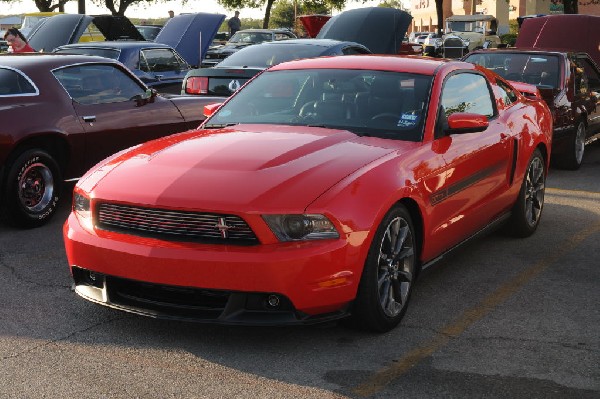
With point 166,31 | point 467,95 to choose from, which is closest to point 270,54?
point 166,31

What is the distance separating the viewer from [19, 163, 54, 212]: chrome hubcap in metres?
7.80

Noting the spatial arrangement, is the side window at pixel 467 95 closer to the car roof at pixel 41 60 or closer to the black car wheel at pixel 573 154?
the car roof at pixel 41 60

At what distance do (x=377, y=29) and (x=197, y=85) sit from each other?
6225 millimetres

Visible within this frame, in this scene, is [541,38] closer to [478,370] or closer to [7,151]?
[7,151]

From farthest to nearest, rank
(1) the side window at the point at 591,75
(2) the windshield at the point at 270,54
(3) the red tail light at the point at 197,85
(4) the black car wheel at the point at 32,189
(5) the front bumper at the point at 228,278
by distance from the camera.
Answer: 1. (2) the windshield at the point at 270,54
2. (1) the side window at the point at 591,75
3. (3) the red tail light at the point at 197,85
4. (4) the black car wheel at the point at 32,189
5. (5) the front bumper at the point at 228,278

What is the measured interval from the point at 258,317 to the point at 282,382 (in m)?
0.39

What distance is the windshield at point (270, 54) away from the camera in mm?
12750

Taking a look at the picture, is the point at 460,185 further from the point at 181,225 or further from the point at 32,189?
the point at 32,189

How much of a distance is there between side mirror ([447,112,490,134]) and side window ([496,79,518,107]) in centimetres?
138

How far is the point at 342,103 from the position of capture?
19.6 ft

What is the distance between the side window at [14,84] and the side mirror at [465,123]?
3.97 m

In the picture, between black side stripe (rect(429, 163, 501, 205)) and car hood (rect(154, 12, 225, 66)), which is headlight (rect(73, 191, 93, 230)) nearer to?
black side stripe (rect(429, 163, 501, 205))

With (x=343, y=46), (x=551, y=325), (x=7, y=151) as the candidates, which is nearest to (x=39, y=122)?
(x=7, y=151)

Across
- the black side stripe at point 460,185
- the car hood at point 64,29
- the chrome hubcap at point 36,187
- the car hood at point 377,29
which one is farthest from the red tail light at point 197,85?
the car hood at point 64,29
